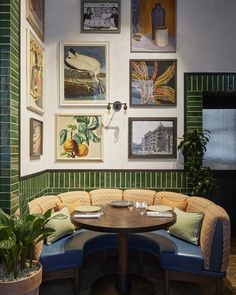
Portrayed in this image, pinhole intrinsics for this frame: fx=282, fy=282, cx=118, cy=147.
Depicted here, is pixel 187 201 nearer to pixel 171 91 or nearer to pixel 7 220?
pixel 171 91

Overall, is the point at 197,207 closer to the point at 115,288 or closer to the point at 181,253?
the point at 181,253

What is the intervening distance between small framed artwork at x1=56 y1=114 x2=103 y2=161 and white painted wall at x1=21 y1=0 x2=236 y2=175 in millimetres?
86

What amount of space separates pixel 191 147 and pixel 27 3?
9.45 ft

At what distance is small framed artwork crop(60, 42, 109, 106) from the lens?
4340 millimetres

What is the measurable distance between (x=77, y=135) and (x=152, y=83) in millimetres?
1413

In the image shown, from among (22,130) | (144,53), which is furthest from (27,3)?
(144,53)

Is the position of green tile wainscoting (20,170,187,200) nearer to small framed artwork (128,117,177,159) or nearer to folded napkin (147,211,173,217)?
small framed artwork (128,117,177,159)

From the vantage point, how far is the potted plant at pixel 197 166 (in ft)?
13.5

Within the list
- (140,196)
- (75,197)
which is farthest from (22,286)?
(140,196)

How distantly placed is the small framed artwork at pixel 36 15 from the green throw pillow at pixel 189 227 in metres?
3.05

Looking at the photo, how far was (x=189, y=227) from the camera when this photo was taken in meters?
3.24

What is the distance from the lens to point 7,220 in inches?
95.7

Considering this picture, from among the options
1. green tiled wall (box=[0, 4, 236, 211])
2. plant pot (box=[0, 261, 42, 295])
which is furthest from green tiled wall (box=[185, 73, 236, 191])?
plant pot (box=[0, 261, 42, 295])

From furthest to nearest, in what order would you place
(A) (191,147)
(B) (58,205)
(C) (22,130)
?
(A) (191,147) → (B) (58,205) → (C) (22,130)
